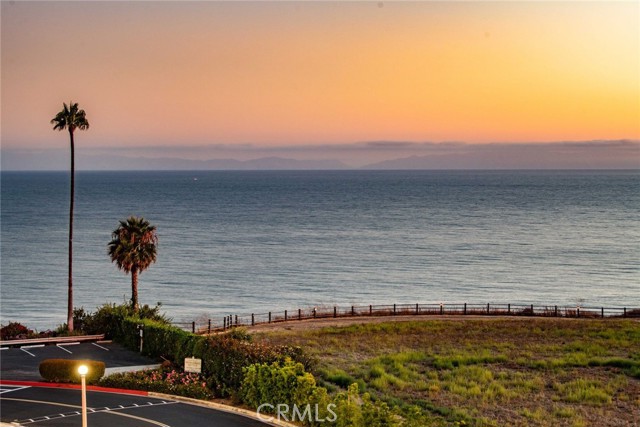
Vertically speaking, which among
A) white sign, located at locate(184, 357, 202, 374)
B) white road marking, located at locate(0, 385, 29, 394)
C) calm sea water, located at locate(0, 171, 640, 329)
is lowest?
calm sea water, located at locate(0, 171, 640, 329)

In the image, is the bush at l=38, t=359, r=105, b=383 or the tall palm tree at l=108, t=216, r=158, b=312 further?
the tall palm tree at l=108, t=216, r=158, b=312

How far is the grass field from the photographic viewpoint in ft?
96.9

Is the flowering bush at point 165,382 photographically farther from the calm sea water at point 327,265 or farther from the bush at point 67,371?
the calm sea water at point 327,265

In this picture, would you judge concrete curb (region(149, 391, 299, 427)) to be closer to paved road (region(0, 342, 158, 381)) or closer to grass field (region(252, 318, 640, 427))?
grass field (region(252, 318, 640, 427))

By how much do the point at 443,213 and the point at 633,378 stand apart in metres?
162

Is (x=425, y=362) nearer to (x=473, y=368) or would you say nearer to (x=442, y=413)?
(x=473, y=368)

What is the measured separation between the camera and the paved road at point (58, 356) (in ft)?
115

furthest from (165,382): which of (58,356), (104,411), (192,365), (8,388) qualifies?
(58,356)

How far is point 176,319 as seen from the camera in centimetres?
6962

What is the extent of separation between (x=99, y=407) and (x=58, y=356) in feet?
36.2

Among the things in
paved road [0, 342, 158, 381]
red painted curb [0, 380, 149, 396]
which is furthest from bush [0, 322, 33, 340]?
red painted curb [0, 380, 149, 396]

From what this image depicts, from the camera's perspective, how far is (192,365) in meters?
32.0

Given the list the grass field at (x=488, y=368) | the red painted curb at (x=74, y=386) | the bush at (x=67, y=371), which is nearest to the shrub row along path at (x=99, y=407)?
the red painted curb at (x=74, y=386)

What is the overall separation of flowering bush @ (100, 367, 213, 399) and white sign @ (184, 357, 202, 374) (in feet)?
0.85
